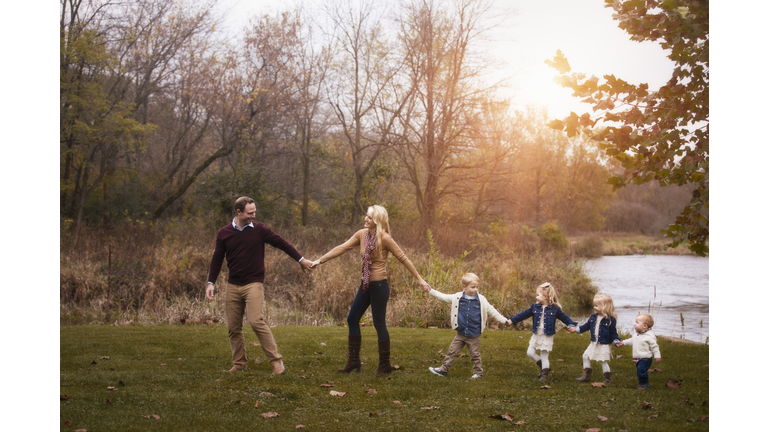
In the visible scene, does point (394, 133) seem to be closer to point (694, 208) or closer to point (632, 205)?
point (632, 205)

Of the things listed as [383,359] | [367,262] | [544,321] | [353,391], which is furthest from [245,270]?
[544,321]

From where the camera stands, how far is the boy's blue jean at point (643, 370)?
16.9ft

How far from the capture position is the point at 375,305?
5527 mm

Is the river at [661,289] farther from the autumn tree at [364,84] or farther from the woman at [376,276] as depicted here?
the autumn tree at [364,84]

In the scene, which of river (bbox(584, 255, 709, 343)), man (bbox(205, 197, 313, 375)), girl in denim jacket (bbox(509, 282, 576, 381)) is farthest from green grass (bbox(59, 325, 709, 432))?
river (bbox(584, 255, 709, 343))

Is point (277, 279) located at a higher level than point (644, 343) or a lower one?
lower

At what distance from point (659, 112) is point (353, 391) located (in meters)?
3.85

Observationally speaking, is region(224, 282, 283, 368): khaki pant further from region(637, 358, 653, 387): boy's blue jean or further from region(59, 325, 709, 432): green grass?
region(637, 358, 653, 387): boy's blue jean

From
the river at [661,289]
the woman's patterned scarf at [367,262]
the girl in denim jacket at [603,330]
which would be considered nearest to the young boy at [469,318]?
the woman's patterned scarf at [367,262]

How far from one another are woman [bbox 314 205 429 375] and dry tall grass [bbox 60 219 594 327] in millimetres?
4470

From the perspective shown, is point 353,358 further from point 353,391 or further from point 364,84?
point 364,84

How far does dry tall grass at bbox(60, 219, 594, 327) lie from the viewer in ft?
34.7
